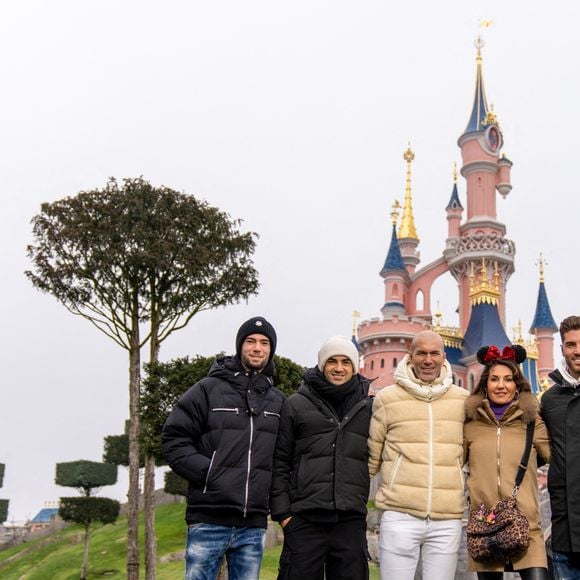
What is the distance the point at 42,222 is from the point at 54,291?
2.02 m

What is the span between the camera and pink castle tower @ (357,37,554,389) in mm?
46312

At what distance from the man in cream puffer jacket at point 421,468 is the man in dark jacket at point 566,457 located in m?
0.66

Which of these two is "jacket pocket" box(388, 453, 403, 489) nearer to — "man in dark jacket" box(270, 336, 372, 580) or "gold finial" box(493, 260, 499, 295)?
"man in dark jacket" box(270, 336, 372, 580)

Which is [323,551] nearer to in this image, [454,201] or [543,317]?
[454,201]

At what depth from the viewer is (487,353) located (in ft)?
20.4

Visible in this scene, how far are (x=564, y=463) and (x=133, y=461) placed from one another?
17025 mm

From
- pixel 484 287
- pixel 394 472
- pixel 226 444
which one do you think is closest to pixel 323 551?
pixel 394 472

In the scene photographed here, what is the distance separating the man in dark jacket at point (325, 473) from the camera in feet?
19.4

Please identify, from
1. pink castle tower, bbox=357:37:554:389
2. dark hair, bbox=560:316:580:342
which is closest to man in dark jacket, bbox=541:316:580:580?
dark hair, bbox=560:316:580:342

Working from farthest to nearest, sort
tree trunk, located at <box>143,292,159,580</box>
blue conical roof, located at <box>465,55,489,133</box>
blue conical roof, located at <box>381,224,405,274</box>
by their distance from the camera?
blue conical roof, located at <box>465,55,489,133</box> < blue conical roof, located at <box>381,224,405,274</box> < tree trunk, located at <box>143,292,159,580</box>

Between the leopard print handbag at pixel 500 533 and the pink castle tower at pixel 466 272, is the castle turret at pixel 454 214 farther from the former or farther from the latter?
the leopard print handbag at pixel 500 533

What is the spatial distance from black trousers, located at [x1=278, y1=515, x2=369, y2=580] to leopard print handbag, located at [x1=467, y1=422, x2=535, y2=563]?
32.4 inches

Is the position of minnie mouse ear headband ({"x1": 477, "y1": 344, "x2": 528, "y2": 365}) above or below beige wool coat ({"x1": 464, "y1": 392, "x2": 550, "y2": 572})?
above

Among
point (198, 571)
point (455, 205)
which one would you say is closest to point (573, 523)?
point (198, 571)
